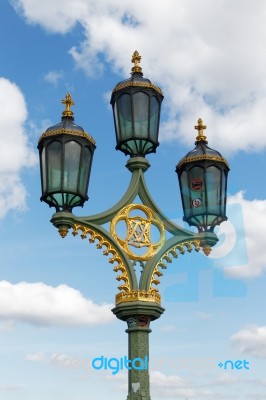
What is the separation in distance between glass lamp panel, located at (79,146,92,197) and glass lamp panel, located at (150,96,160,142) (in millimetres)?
1297

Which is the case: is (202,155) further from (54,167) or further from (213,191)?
(54,167)

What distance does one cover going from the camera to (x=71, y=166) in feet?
31.6

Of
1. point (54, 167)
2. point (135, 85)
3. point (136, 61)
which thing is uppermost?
point (136, 61)

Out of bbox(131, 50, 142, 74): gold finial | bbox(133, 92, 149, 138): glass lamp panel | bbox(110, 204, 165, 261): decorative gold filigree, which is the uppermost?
bbox(131, 50, 142, 74): gold finial

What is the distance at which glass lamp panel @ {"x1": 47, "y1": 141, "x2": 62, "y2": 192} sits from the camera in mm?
9625

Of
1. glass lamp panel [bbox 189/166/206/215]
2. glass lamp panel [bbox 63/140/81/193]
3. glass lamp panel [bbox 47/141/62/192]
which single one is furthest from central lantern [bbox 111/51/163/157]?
glass lamp panel [bbox 47/141/62/192]

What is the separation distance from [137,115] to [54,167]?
1.73 meters

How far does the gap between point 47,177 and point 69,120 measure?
1046 mm

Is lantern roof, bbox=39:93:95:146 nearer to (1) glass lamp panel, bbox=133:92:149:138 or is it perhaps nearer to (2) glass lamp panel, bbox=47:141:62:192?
(2) glass lamp panel, bbox=47:141:62:192

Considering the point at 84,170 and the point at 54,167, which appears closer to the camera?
the point at 54,167

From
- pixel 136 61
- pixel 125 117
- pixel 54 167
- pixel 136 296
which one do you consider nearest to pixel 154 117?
pixel 125 117

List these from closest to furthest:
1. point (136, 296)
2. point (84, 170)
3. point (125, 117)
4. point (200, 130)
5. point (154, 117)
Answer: point (136, 296)
point (84, 170)
point (125, 117)
point (154, 117)
point (200, 130)

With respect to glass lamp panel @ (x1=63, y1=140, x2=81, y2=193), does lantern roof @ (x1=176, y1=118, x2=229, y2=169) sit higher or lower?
higher

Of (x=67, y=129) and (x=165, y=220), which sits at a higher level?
(x=67, y=129)
